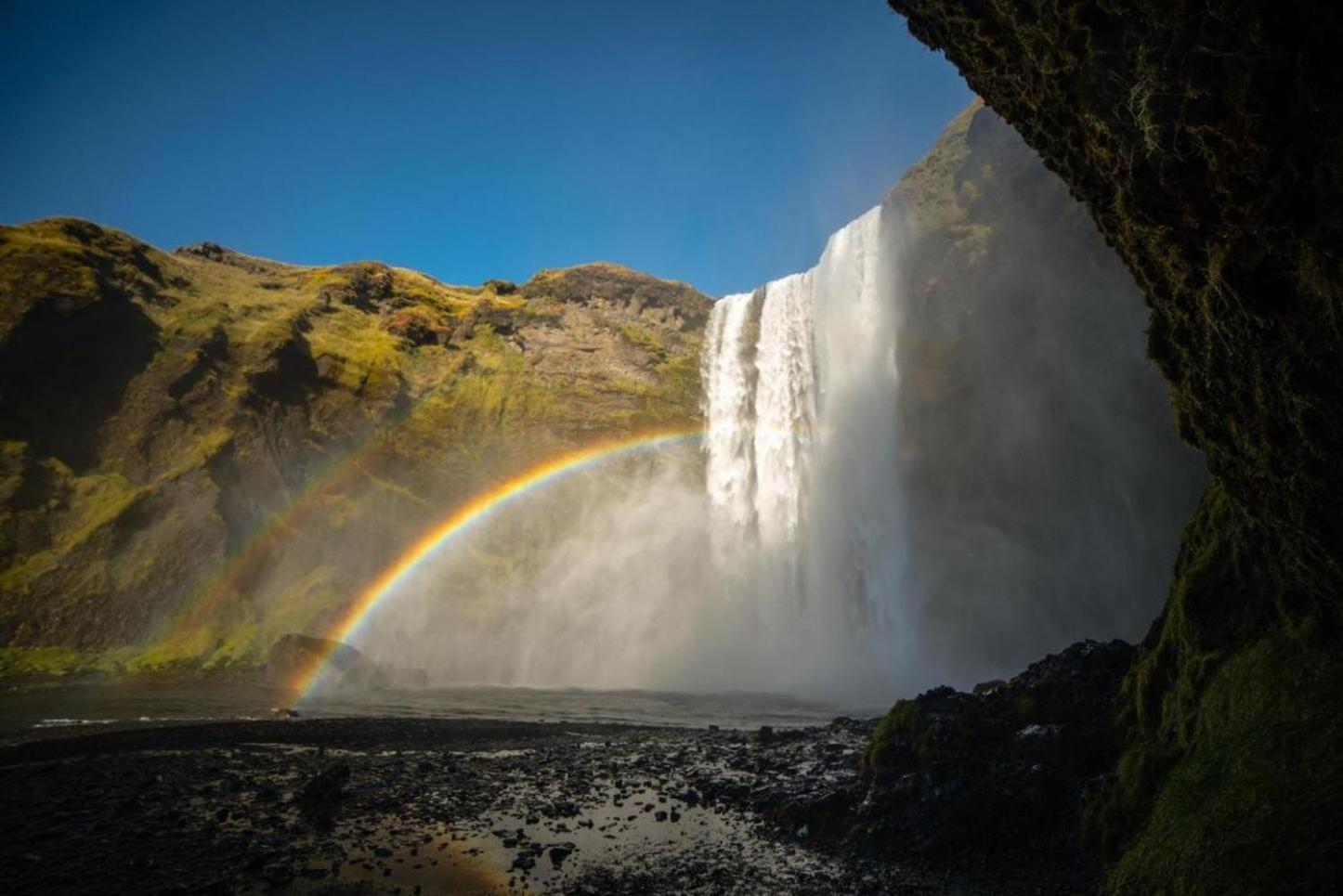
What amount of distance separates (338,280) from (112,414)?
96.4 ft

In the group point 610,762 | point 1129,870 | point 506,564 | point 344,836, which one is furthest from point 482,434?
point 1129,870

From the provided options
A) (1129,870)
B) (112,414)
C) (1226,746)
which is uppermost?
(112,414)

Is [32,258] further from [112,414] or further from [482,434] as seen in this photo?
[482,434]

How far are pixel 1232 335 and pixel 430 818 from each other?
12.3 metres

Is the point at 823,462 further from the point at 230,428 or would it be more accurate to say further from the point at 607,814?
the point at 230,428

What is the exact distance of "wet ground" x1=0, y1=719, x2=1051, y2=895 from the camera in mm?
8398

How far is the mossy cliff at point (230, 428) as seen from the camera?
147 ft

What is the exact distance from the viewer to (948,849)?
9031mm

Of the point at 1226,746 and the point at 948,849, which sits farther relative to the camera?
the point at 948,849

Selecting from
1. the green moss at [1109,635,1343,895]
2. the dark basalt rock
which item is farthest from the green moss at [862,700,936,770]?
the green moss at [1109,635,1343,895]

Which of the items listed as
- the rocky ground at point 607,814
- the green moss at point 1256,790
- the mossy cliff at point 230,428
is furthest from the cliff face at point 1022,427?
the green moss at point 1256,790

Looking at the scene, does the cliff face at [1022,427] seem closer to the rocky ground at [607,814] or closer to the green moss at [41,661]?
the rocky ground at [607,814]

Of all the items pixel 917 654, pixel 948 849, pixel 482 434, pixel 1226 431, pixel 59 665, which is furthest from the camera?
pixel 482 434

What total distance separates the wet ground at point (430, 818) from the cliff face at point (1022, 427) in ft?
88.3
